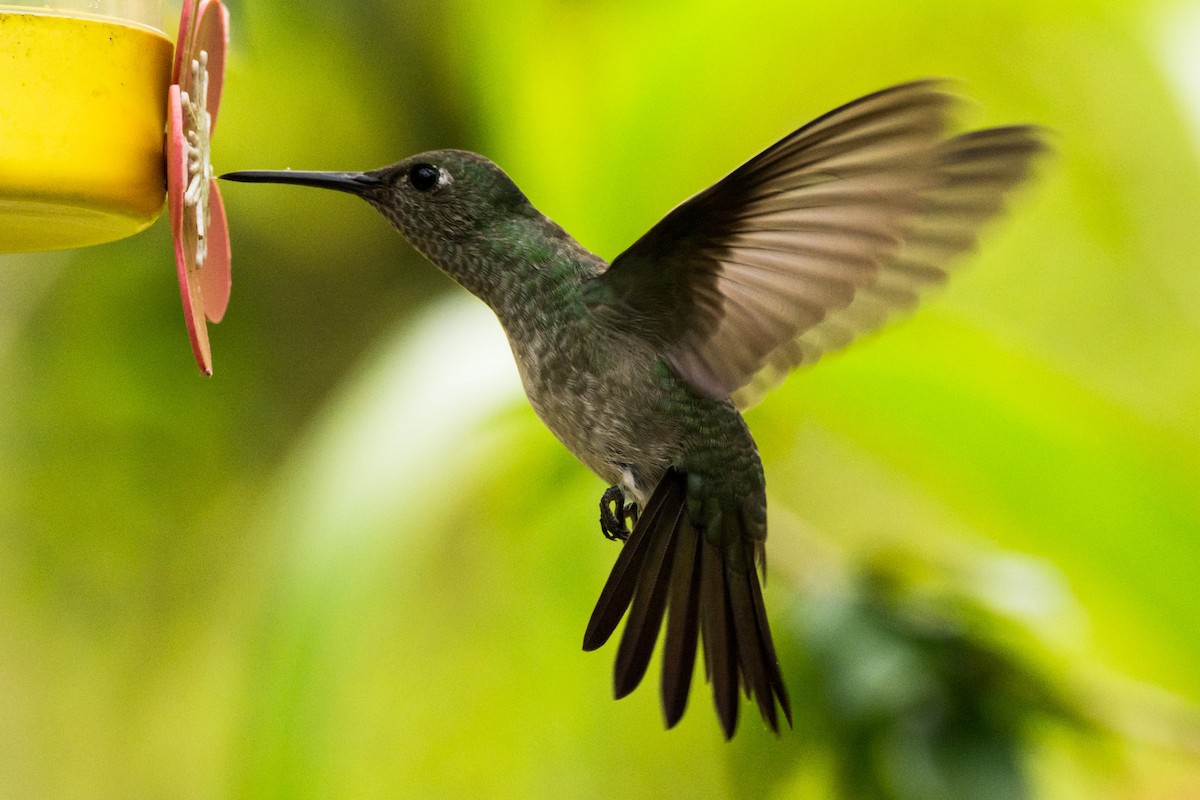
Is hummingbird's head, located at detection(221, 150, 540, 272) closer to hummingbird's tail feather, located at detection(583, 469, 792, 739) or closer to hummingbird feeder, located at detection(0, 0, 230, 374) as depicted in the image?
hummingbird feeder, located at detection(0, 0, 230, 374)

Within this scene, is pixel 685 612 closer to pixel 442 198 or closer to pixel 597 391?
pixel 597 391

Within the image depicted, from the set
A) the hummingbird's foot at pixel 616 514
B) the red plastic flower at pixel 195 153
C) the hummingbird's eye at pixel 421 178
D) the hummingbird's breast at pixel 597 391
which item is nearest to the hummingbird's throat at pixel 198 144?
the red plastic flower at pixel 195 153

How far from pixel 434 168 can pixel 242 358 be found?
5.62 ft

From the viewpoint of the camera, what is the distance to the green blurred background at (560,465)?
1.84 metres

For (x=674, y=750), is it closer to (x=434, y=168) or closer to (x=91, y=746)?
(x=91, y=746)

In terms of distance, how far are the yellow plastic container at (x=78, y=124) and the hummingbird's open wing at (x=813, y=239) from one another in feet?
1.25

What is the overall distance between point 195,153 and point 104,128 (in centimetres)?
9

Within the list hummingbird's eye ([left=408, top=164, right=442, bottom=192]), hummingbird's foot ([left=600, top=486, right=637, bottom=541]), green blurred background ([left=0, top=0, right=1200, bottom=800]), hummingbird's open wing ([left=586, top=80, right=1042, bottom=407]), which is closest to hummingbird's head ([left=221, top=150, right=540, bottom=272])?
hummingbird's eye ([left=408, top=164, right=442, bottom=192])

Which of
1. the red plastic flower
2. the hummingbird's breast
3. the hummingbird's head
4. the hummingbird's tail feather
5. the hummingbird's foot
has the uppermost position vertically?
the red plastic flower

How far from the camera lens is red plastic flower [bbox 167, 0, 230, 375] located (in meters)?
0.99

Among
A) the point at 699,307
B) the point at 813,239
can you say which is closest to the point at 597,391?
the point at 699,307

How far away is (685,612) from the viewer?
103 cm

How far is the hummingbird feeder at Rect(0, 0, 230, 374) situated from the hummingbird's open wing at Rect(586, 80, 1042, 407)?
35cm

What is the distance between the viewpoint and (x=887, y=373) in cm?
186
